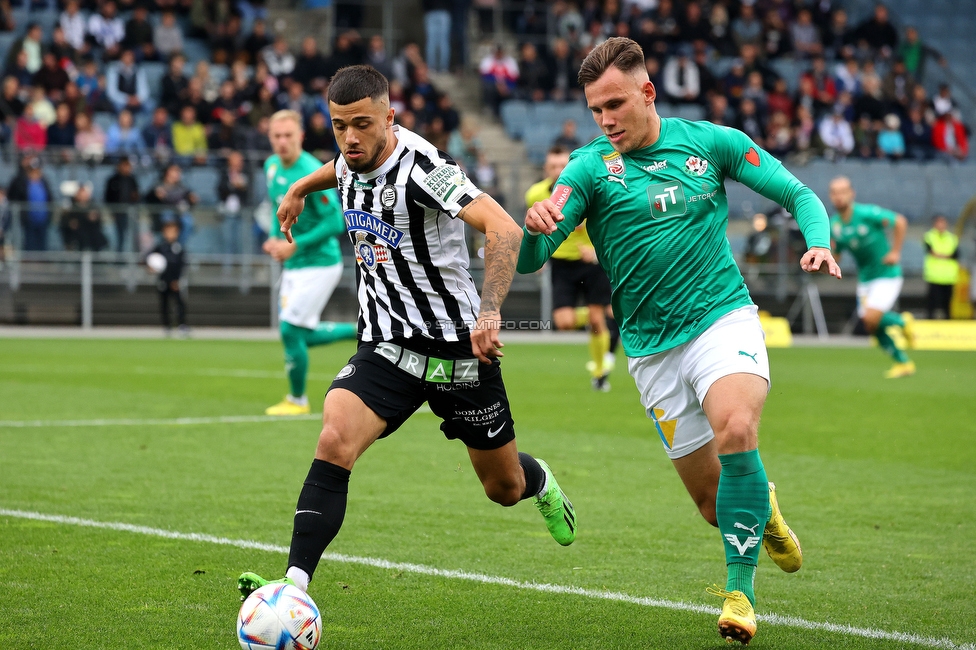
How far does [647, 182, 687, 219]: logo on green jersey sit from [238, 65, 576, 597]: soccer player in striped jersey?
0.60 metres

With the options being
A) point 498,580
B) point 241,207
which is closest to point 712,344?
point 498,580

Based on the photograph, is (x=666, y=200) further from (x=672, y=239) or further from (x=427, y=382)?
(x=427, y=382)

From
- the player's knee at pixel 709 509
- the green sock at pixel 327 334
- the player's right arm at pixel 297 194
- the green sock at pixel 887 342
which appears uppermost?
the player's right arm at pixel 297 194

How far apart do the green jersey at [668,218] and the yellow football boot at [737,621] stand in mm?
1049

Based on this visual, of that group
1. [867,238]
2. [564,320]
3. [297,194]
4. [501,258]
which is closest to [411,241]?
[501,258]

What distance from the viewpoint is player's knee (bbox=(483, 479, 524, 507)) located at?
5402 mm

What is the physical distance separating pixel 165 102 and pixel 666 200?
70.2 feet

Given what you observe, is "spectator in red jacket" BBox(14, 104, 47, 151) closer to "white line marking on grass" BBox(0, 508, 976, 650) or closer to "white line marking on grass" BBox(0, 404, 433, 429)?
"white line marking on grass" BBox(0, 404, 433, 429)

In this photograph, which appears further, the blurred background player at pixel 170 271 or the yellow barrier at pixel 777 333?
the yellow barrier at pixel 777 333

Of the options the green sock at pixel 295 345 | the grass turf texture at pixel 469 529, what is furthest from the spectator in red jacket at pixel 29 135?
the green sock at pixel 295 345

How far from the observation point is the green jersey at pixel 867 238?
15023mm

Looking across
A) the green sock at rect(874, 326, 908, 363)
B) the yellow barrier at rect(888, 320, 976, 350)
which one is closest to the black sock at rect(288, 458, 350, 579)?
the green sock at rect(874, 326, 908, 363)

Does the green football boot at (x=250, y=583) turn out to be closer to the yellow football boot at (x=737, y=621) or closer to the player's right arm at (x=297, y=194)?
the yellow football boot at (x=737, y=621)

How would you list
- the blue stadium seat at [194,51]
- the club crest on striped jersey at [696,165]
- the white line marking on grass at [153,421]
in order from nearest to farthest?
the club crest on striped jersey at [696,165]
the white line marking on grass at [153,421]
the blue stadium seat at [194,51]
